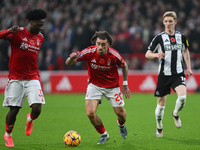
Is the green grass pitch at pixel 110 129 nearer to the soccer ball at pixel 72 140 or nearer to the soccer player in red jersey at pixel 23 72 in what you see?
the soccer ball at pixel 72 140

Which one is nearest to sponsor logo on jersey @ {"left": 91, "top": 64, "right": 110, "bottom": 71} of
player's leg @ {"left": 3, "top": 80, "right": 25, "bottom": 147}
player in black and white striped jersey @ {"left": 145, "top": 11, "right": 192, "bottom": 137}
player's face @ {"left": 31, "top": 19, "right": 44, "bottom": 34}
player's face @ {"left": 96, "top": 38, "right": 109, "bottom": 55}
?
player's face @ {"left": 96, "top": 38, "right": 109, "bottom": 55}

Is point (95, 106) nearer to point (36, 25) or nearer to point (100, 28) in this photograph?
point (36, 25)

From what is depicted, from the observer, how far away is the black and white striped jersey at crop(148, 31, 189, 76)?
731cm

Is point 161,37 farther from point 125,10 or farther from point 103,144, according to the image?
point 125,10

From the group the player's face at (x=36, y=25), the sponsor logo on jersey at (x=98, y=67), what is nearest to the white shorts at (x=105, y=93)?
the sponsor logo on jersey at (x=98, y=67)

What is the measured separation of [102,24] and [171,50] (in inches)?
472

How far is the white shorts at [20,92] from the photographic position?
6523mm

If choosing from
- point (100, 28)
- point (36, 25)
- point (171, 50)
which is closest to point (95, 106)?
point (36, 25)

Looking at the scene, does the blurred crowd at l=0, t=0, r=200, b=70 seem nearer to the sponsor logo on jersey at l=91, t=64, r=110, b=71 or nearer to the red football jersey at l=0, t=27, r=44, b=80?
the sponsor logo on jersey at l=91, t=64, r=110, b=71

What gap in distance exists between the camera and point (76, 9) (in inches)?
818

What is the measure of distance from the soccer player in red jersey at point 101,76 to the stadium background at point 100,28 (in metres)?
10.4

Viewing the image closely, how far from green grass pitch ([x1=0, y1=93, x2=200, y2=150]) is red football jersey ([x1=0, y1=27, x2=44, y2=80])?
1.30 metres

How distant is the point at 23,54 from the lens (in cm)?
652

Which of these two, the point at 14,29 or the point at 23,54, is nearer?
the point at 14,29
